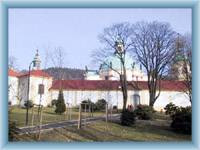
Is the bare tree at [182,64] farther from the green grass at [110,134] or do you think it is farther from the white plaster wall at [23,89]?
the white plaster wall at [23,89]

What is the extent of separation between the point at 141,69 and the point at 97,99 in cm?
314

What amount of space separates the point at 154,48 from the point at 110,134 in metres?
3.92

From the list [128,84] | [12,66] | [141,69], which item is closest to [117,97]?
[128,84]

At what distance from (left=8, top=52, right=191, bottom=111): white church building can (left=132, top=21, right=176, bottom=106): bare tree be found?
0.49 meters

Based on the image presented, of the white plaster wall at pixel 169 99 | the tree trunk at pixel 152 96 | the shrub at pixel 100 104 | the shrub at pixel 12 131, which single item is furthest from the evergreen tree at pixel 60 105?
the shrub at pixel 12 131

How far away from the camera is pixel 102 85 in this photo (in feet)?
62.6

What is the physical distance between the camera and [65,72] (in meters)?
14.2

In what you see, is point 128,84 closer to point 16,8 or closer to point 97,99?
point 97,99

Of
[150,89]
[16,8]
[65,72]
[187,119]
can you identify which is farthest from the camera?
[150,89]

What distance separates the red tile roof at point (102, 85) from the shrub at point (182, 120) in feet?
3.84

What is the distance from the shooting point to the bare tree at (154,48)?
13.0m

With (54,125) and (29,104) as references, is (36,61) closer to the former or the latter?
(29,104)

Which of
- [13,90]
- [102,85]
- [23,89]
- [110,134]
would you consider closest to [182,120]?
A: [110,134]
